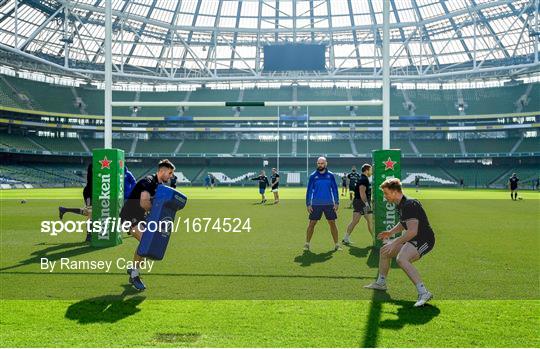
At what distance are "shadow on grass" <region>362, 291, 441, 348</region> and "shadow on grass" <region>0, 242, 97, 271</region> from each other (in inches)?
239

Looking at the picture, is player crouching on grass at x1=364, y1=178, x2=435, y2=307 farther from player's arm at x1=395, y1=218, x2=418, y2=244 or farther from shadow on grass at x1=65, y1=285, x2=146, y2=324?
shadow on grass at x1=65, y1=285, x2=146, y2=324

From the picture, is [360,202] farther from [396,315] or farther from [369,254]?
[396,315]

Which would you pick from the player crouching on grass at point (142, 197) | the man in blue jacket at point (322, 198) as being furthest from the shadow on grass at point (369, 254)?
the player crouching on grass at point (142, 197)

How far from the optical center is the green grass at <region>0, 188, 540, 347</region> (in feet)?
15.7

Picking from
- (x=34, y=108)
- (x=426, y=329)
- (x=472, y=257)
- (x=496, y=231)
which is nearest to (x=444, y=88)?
(x=34, y=108)

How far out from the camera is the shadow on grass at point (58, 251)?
8.91 metres

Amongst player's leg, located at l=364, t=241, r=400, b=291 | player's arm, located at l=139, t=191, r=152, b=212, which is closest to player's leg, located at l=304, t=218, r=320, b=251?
player's leg, located at l=364, t=241, r=400, b=291

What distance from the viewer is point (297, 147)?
66.6 m

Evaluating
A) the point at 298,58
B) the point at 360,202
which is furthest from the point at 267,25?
the point at 360,202

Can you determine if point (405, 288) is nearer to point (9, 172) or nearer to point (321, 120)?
point (9, 172)

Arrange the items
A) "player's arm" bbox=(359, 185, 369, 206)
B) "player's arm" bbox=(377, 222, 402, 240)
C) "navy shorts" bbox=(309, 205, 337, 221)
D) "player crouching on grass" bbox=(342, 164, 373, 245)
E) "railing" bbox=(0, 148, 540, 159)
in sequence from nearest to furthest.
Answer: "player's arm" bbox=(377, 222, 402, 240), "navy shorts" bbox=(309, 205, 337, 221), "player crouching on grass" bbox=(342, 164, 373, 245), "player's arm" bbox=(359, 185, 369, 206), "railing" bbox=(0, 148, 540, 159)

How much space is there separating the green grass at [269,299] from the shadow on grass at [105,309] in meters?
0.01

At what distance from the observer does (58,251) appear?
10.0m

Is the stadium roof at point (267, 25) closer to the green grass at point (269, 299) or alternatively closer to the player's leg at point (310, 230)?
the player's leg at point (310, 230)
